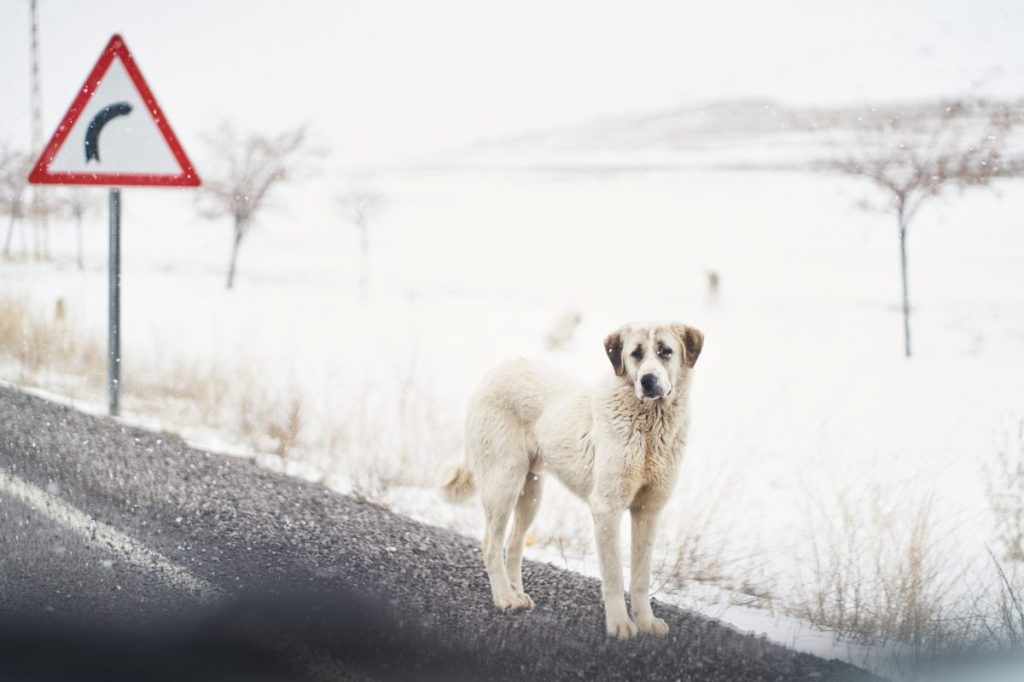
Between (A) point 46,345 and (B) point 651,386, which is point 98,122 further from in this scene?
(B) point 651,386

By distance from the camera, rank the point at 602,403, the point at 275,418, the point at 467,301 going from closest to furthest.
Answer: the point at 602,403, the point at 275,418, the point at 467,301

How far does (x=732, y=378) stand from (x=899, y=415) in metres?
0.85

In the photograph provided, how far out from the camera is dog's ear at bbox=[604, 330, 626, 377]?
7.68ft

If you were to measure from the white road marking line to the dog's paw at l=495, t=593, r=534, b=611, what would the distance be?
957 mm

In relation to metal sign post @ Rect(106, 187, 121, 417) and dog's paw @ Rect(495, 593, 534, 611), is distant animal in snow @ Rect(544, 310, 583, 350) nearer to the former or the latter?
metal sign post @ Rect(106, 187, 121, 417)

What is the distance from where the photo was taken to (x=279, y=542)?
11.0ft

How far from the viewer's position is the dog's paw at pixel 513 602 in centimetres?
283

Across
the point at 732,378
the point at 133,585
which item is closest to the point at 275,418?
the point at 133,585

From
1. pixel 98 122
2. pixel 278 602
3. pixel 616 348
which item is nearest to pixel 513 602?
pixel 278 602

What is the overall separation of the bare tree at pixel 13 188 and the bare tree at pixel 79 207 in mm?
230

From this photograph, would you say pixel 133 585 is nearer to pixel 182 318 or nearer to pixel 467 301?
pixel 182 318

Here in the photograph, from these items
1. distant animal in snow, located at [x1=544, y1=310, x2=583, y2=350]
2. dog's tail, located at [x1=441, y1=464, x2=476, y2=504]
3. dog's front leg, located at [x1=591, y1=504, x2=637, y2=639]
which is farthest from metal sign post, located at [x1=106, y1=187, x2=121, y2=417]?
dog's front leg, located at [x1=591, y1=504, x2=637, y2=639]

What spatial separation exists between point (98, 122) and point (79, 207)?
1553 millimetres

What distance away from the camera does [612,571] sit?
2520 mm
